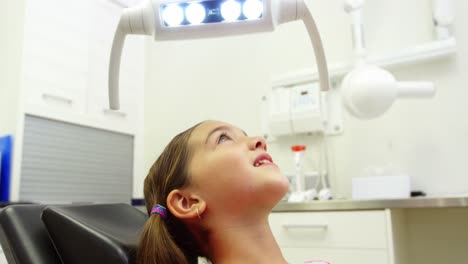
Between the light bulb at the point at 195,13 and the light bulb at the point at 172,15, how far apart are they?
0.05 ft

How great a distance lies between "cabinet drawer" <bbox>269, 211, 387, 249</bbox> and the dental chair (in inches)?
29.7

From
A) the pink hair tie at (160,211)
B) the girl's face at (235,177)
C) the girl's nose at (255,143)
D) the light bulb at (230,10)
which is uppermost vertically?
the light bulb at (230,10)

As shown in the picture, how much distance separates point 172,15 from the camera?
35.7 inches

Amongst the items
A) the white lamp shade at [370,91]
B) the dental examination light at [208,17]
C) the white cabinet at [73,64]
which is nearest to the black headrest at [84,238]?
the dental examination light at [208,17]

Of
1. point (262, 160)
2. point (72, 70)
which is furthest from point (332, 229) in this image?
point (72, 70)

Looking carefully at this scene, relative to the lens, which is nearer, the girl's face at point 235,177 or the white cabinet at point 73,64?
the girl's face at point 235,177

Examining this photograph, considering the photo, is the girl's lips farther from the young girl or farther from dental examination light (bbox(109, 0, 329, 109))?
dental examination light (bbox(109, 0, 329, 109))

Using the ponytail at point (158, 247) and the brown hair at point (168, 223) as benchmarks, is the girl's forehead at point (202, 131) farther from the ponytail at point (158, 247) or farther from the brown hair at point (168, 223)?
the ponytail at point (158, 247)

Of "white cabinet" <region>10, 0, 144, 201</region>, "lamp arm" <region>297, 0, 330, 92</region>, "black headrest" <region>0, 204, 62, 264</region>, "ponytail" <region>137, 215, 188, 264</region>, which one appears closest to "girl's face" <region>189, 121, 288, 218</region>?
"ponytail" <region>137, 215, 188, 264</region>

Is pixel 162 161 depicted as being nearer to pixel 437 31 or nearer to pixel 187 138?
pixel 187 138

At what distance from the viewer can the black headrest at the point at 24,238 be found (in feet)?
2.82

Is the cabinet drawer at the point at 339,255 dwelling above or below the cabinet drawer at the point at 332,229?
below

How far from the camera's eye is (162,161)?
107 cm

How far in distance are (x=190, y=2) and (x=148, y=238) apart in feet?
1.72
